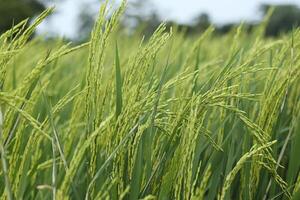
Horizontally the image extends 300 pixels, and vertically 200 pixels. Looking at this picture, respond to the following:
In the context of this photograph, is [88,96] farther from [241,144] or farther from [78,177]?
[241,144]

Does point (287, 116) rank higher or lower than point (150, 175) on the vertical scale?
higher

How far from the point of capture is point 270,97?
1260 mm

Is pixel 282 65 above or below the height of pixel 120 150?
above

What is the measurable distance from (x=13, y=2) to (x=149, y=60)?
19708 mm

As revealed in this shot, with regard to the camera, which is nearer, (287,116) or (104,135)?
(104,135)

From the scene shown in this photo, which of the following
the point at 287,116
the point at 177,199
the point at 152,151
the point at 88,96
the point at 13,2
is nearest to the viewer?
the point at 177,199

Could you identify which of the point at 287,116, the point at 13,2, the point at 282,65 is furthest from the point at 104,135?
the point at 13,2

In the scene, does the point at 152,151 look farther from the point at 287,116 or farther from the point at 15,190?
the point at 287,116

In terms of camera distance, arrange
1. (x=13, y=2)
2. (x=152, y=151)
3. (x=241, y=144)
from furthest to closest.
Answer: (x=13, y=2) < (x=241, y=144) < (x=152, y=151)

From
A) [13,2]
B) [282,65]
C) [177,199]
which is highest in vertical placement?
[13,2]

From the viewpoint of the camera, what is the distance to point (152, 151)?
1272mm

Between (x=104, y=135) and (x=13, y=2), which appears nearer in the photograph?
(x=104, y=135)

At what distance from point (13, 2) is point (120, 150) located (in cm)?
1979

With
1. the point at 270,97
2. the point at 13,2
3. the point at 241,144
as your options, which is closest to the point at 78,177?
the point at 241,144
